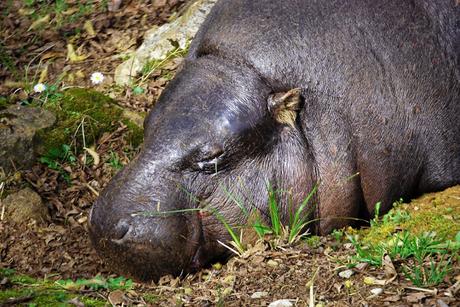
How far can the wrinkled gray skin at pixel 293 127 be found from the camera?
4969 millimetres

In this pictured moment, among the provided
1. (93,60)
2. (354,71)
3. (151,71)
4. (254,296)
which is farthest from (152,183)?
(93,60)

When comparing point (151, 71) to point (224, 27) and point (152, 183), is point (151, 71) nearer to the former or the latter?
point (224, 27)

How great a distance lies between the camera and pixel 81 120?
653 cm

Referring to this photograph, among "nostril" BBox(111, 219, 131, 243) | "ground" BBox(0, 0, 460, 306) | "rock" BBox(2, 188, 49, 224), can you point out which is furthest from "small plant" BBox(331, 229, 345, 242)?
"rock" BBox(2, 188, 49, 224)

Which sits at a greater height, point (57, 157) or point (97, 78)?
point (97, 78)

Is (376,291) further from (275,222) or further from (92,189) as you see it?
(92,189)

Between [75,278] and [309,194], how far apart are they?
163 centimetres

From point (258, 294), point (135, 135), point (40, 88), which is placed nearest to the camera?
point (258, 294)

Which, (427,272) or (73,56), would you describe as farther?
(73,56)

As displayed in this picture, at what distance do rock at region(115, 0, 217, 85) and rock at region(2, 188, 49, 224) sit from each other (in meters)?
1.90

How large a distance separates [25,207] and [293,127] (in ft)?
6.89

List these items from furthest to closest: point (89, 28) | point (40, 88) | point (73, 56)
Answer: point (89, 28) < point (73, 56) < point (40, 88)

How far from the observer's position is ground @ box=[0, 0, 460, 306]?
4059mm

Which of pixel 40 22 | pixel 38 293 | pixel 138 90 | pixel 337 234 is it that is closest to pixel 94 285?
pixel 38 293
